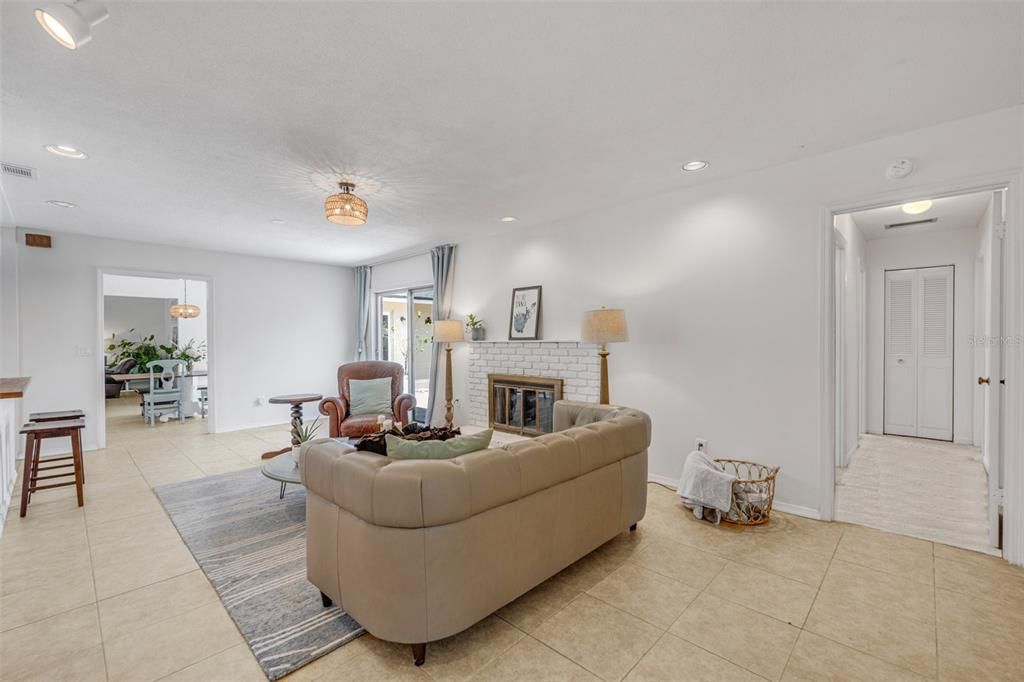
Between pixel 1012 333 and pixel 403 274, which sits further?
pixel 403 274

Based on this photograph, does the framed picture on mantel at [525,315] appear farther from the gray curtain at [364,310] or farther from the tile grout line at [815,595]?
the gray curtain at [364,310]

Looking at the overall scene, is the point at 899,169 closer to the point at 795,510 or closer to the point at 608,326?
the point at 608,326

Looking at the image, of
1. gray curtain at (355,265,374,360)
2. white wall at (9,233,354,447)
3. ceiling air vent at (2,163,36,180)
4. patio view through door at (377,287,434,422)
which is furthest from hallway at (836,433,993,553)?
white wall at (9,233,354,447)

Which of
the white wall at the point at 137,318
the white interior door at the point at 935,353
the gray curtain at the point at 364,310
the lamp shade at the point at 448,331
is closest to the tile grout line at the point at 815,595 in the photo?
the white interior door at the point at 935,353

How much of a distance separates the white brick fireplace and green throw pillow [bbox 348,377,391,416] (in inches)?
40.7

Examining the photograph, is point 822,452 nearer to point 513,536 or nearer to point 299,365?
point 513,536

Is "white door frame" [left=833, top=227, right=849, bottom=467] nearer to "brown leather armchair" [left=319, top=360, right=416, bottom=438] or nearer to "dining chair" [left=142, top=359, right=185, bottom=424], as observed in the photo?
"brown leather armchair" [left=319, top=360, right=416, bottom=438]

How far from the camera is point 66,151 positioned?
2.92 m

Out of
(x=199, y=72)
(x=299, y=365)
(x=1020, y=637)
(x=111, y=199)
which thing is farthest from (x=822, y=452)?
(x=299, y=365)

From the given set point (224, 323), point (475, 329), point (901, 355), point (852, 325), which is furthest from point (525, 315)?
point (901, 355)

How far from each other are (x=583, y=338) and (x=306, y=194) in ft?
8.98

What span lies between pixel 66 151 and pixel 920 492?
6786 mm

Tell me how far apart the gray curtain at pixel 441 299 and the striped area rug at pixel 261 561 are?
2.24 m

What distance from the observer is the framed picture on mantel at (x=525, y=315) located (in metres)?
4.89
